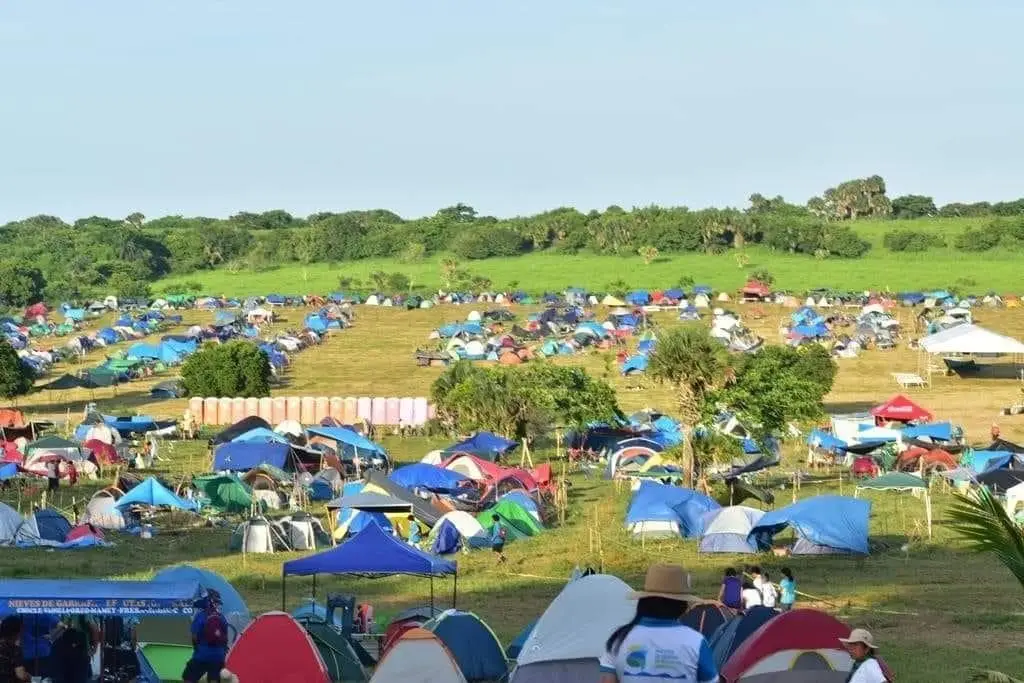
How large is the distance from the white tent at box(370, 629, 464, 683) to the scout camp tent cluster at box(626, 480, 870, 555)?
39.6ft

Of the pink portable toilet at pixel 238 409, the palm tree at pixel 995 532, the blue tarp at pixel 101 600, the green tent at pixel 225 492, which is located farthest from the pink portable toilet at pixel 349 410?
the palm tree at pixel 995 532

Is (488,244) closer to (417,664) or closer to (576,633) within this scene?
(576,633)

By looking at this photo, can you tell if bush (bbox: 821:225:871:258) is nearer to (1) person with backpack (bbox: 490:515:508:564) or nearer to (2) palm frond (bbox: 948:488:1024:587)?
(1) person with backpack (bbox: 490:515:508:564)

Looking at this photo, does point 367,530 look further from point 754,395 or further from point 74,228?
point 74,228

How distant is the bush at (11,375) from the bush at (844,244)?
77.1 m

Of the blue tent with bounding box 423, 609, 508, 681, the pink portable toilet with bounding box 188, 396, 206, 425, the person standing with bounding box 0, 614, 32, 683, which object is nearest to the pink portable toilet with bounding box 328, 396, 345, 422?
the pink portable toilet with bounding box 188, 396, 206, 425

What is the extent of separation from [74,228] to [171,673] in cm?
15497

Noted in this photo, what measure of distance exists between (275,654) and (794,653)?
4.33 m

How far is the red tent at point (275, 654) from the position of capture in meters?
14.5

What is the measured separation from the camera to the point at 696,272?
112562 mm

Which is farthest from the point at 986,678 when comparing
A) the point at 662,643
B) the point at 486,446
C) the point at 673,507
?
the point at 486,446

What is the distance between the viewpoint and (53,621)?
1393cm

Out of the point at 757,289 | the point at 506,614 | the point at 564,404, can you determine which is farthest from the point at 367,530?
the point at 757,289

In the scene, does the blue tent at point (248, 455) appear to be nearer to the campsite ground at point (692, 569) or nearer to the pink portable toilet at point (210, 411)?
the campsite ground at point (692, 569)
